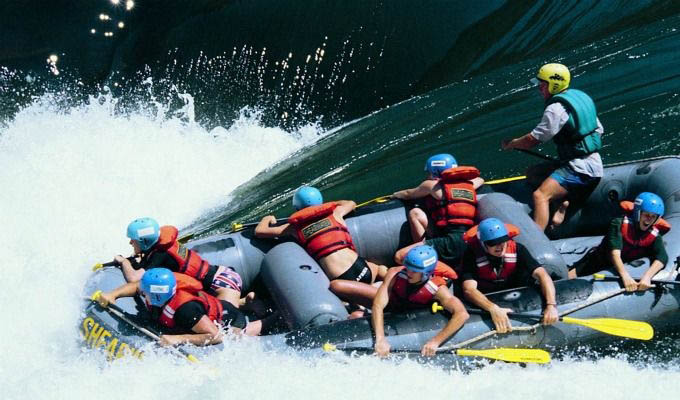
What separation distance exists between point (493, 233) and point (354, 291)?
117 cm

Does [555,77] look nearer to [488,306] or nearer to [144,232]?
[488,306]

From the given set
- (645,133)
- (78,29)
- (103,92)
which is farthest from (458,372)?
(78,29)

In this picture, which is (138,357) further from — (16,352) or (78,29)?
(78,29)

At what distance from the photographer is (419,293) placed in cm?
575

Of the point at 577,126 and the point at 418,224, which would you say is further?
the point at 418,224

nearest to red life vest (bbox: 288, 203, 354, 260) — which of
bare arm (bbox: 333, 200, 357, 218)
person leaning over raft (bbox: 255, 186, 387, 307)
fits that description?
person leaning over raft (bbox: 255, 186, 387, 307)

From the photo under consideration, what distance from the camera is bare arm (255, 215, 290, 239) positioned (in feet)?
22.3

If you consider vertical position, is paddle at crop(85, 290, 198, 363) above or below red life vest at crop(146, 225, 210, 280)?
below

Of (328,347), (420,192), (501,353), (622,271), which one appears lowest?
(501,353)

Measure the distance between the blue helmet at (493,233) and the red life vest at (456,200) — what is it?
0.88 metres

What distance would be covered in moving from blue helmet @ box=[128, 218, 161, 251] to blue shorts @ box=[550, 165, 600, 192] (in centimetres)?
331

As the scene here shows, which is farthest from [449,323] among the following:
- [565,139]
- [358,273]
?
[565,139]

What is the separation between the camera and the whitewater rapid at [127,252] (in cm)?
541

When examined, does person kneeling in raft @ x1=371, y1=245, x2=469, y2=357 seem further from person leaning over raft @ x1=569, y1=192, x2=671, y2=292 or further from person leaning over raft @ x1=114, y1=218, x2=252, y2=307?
person leaning over raft @ x1=114, y1=218, x2=252, y2=307
